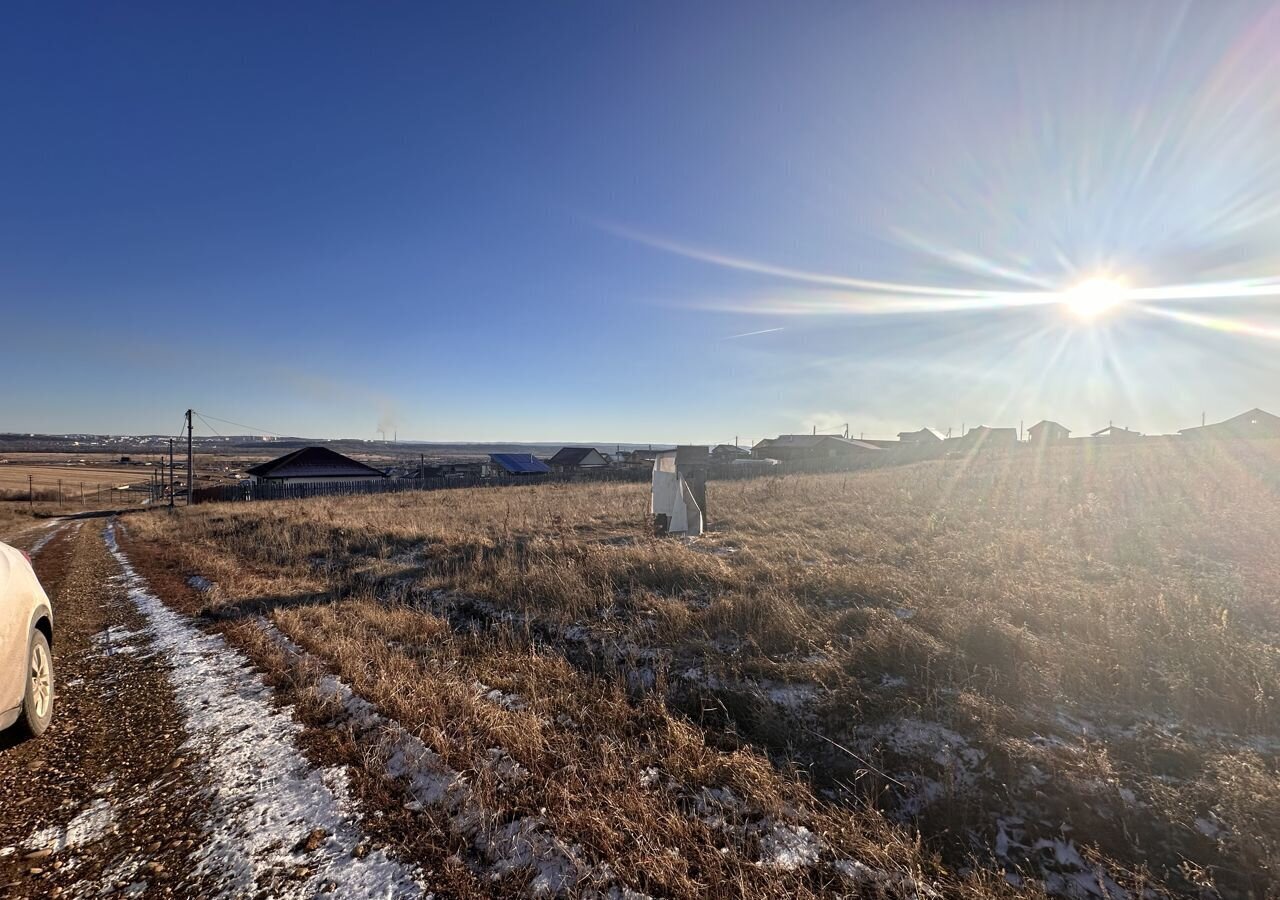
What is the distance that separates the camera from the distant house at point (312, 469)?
34500 millimetres

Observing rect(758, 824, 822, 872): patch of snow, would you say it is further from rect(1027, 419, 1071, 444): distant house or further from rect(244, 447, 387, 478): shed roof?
rect(1027, 419, 1071, 444): distant house

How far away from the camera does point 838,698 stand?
3973 mm

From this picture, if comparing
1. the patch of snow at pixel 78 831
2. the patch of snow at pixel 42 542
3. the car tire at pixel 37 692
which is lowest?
the patch of snow at pixel 42 542

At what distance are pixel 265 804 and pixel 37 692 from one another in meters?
2.29

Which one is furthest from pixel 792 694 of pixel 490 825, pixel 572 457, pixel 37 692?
pixel 572 457

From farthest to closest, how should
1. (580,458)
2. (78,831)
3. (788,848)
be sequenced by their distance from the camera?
1. (580,458)
2. (78,831)
3. (788,848)

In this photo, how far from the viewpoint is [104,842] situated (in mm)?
2547

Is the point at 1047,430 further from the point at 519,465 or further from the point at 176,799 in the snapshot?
the point at 176,799

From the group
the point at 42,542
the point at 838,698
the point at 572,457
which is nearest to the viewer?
the point at 838,698

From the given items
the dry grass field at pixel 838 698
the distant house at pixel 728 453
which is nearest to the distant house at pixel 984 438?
the distant house at pixel 728 453

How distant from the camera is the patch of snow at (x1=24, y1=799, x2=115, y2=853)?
254 centimetres

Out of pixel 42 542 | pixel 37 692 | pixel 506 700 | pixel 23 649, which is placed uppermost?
pixel 23 649

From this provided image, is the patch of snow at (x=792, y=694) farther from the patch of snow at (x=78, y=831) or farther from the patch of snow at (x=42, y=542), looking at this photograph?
the patch of snow at (x=42, y=542)

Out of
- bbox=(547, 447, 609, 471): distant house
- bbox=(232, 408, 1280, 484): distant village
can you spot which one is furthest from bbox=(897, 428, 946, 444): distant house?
bbox=(547, 447, 609, 471): distant house
